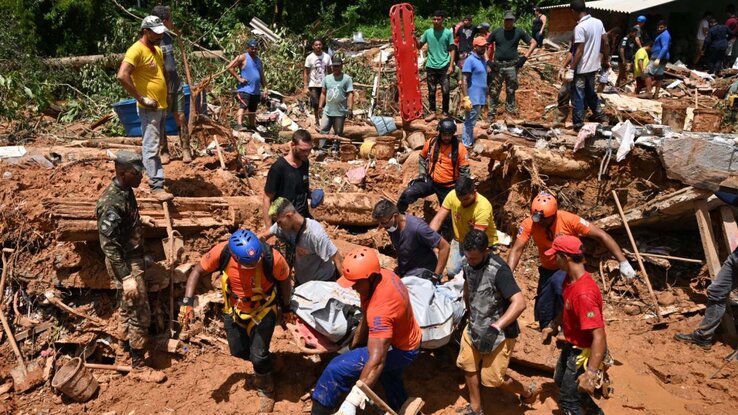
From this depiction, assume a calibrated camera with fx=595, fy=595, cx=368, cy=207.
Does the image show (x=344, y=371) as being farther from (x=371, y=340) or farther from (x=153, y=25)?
(x=153, y=25)

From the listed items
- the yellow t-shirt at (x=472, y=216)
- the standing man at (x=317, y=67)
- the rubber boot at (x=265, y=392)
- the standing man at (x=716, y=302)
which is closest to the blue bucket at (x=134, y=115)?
the standing man at (x=317, y=67)

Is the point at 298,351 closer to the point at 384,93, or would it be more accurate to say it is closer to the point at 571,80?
the point at 571,80

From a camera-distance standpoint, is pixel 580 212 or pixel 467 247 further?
pixel 580 212

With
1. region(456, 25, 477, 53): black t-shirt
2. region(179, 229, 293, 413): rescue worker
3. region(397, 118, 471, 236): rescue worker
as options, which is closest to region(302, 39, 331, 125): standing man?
region(456, 25, 477, 53): black t-shirt

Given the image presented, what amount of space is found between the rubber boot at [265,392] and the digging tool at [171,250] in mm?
1196

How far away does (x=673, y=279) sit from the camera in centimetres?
780

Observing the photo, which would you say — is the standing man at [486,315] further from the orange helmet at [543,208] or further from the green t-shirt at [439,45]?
the green t-shirt at [439,45]

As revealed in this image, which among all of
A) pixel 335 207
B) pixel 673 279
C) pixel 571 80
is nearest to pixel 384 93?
pixel 571 80

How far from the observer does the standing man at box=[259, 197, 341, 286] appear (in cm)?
532

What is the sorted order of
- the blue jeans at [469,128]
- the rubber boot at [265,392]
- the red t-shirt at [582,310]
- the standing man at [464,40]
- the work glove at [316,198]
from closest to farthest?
the red t-shirt at [582,310] < the rubber boot at [265,392] < the work glove at [316,198] < the blue jeans at [469,128] < the standing man at [464,40]

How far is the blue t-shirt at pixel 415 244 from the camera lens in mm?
5758

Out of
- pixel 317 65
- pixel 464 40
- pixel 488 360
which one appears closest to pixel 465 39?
pixel 464 40

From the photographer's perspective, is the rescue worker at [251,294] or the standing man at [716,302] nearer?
the rescue worker at [251,294]

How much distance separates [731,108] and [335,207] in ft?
26.0
